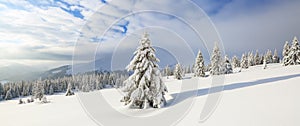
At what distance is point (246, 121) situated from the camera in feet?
31.9

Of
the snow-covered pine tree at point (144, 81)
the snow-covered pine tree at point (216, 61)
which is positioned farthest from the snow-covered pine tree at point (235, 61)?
the snow-covered pine tree at point (144, 81)

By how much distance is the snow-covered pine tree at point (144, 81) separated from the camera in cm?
1566

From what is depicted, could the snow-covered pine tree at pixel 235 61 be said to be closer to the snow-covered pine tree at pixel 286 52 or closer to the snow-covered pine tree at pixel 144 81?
the snow-covered pine tree at pixel 286 52

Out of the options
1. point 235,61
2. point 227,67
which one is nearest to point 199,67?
point 227,67

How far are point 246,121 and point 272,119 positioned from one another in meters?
1.30

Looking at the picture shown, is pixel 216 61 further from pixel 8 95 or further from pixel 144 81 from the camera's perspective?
pixel 8 95

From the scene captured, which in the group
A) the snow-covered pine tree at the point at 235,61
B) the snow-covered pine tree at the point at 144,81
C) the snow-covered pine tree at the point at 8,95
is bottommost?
the snow-covered pine tree at the point at 8,95

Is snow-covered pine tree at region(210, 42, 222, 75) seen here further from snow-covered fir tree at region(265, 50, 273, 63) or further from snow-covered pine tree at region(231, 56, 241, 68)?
snow-covered fir tree at region(265, 50, 273, 63)

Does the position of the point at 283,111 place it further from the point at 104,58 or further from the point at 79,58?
the point at 79,58

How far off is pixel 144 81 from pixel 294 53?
160 feet

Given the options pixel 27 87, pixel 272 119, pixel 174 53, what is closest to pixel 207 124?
pixel 272 119

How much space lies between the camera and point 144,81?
15820mm

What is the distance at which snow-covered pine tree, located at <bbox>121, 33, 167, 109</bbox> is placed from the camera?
15656 mm

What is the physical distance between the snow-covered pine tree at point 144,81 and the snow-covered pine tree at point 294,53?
4650 centimetres
